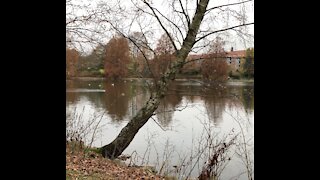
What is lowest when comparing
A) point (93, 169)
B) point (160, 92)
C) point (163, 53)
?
point (93, 169)

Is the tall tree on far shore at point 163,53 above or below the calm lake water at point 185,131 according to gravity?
above

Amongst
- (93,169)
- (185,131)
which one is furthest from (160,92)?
(185,131)

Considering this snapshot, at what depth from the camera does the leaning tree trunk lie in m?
7.18

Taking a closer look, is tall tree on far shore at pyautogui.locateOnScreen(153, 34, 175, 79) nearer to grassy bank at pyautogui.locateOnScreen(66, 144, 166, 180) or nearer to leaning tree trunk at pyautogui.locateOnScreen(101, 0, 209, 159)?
leaning tree trunk at pyautogui.locateOnScreen(101, 0, 209, 159)

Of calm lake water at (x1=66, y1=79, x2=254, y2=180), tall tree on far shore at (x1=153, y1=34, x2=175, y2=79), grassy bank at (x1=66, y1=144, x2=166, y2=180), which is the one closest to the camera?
grassy bank at (x1=66, y1=144, x2=166, y2=180)

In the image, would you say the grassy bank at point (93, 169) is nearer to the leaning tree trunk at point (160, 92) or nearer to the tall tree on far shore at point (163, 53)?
the leaning tree trunk at point (160, 92)

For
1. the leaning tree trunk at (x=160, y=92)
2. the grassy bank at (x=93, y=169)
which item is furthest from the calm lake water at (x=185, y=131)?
the grassy bank at (x=93, y=169)

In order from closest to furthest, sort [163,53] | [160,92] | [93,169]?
[93,169]
[160,92]
[163,53]

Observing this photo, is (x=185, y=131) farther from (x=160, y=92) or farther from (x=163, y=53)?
(x=160, y=92)

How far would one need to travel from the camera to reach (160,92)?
295 inches

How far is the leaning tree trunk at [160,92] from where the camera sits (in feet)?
23.5

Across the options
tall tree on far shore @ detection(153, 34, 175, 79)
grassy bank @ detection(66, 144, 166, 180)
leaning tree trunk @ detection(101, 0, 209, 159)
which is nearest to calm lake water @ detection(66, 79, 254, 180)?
leaning tree trunk @ detection(101, 0, 209, 159)
